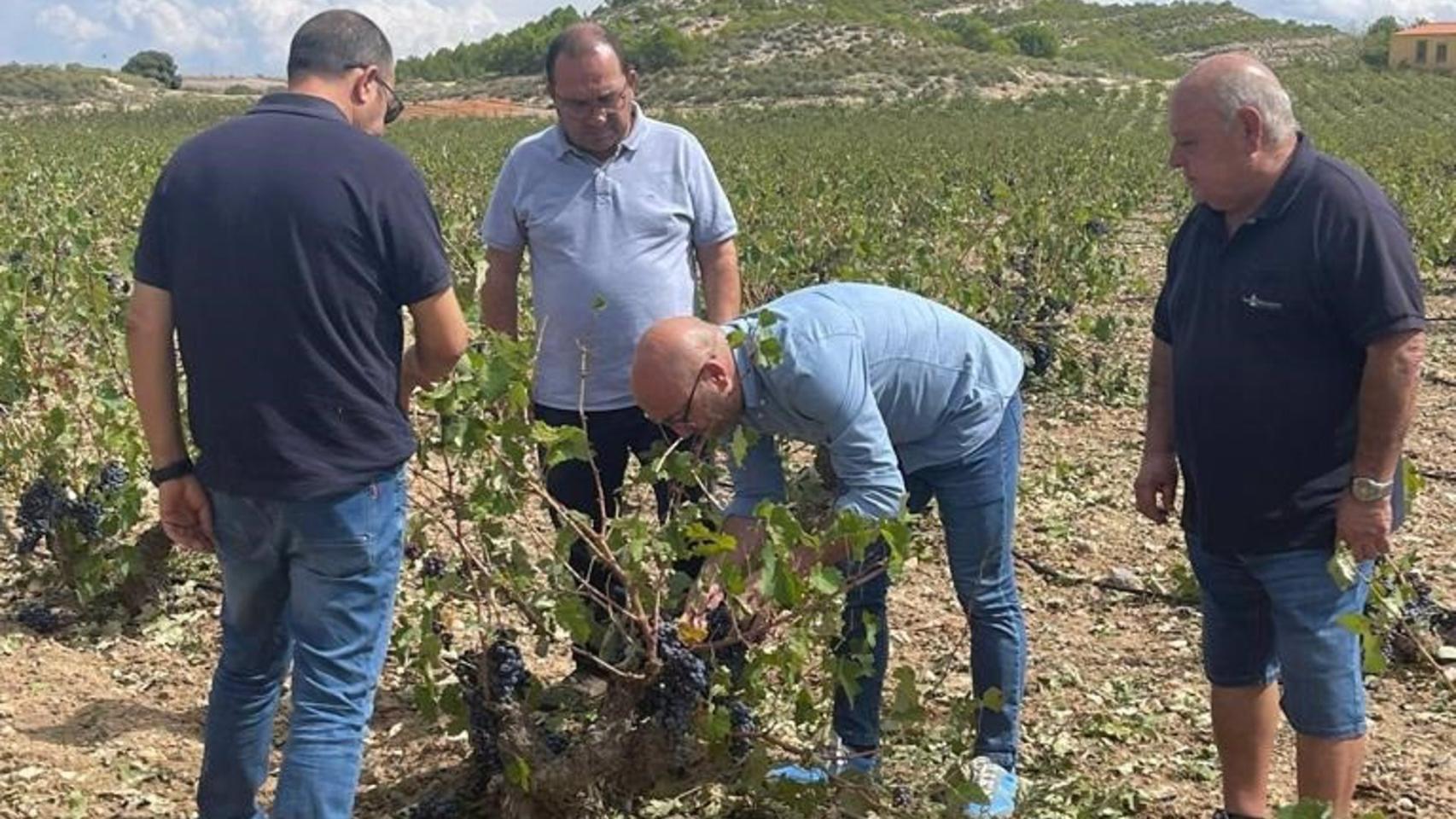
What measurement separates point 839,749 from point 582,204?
1.28 metres

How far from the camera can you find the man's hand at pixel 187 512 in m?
2.57

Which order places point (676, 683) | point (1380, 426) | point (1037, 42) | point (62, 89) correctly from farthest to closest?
point (1037, 42) < point (62, 89) < point (676, 683) < point (1380, 426)

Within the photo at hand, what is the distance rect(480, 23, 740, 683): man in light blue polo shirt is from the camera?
331 centimetres

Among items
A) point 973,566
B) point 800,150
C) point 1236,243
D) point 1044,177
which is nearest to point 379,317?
point 973,566

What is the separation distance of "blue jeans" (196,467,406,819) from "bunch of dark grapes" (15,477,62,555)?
186 centimetres

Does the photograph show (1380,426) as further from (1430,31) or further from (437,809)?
(1430,31)

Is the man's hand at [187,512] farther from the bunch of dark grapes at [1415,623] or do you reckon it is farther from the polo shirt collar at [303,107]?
the bunch of dark grapes at [1415,623]

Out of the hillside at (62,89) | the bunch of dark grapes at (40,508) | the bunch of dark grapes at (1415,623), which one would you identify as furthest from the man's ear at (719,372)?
the hillside at (62,89)

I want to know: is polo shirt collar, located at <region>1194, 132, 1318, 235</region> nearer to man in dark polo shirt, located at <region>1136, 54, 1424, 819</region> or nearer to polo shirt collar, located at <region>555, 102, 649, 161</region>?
man in dark polo shirt, located at <region>1136, 54, 1424, 819</region>

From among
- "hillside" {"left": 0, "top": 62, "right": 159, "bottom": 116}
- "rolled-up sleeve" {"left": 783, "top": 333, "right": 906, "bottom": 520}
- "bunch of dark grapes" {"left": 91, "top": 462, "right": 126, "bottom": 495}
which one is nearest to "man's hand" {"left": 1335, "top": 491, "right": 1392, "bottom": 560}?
"rolled-up sleeve" {"left": 783, "top": 333, "right": 906, "bottom": 520}

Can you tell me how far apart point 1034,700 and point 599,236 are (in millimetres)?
1620

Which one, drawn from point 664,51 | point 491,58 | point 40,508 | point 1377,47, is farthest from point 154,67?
point 40,508

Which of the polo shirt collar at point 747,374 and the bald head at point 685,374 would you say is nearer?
the bald head at point 685,374

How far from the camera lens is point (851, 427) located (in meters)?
2.55
